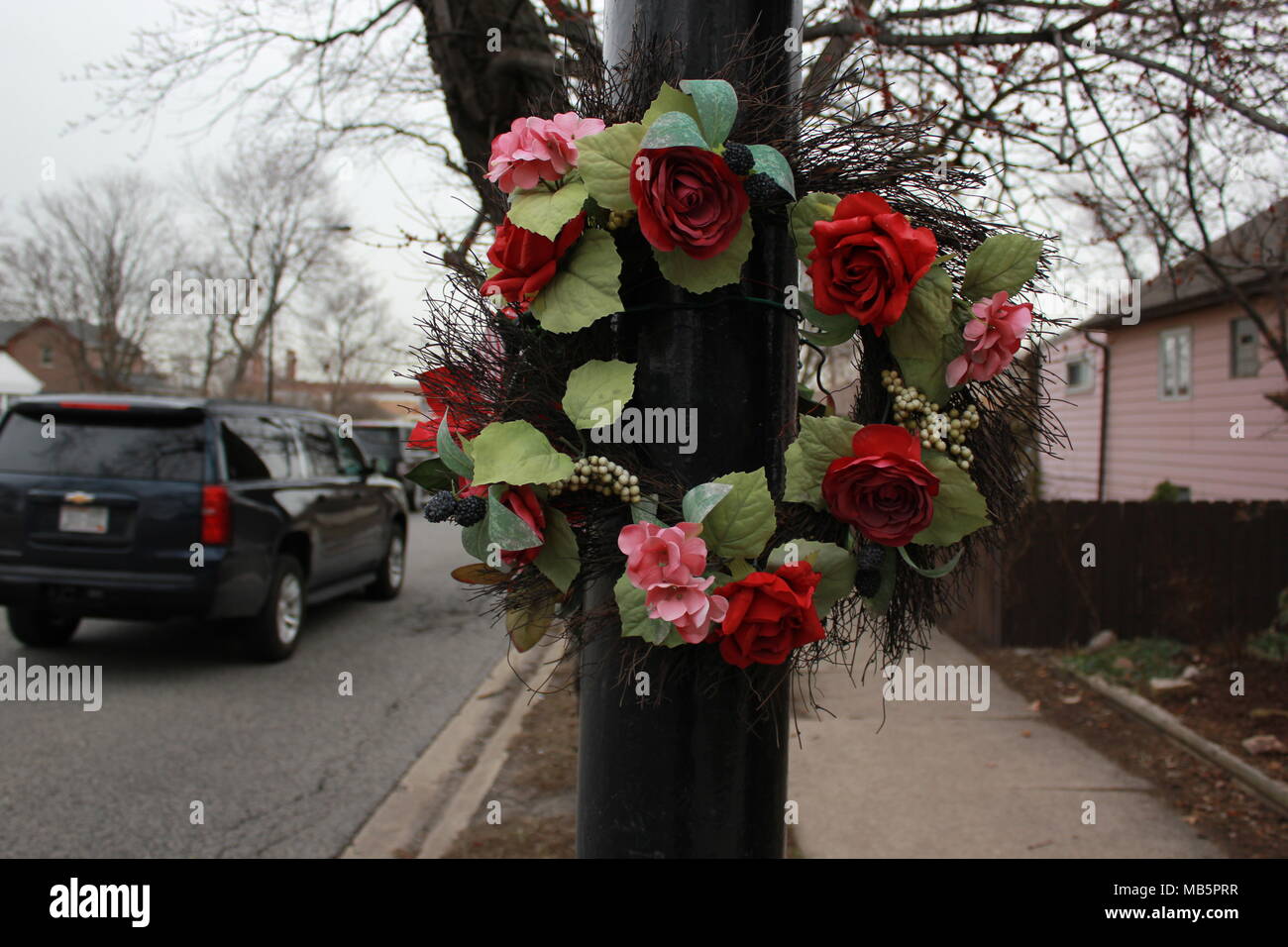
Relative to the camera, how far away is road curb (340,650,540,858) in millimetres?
4414

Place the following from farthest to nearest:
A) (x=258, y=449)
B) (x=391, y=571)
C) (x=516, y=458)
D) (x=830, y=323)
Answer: (x=391, y=571) < (x=258, y=449) < (x=830, y=323) < (x=516, y=458)

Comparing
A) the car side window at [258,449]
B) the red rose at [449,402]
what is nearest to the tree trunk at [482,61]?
the car side window at [258,449]

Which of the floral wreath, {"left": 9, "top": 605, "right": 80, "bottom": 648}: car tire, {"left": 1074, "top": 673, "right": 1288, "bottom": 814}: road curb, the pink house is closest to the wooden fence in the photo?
{"left": 1074, "top": 673, "right": 1288, "bottom": 814}: road curb

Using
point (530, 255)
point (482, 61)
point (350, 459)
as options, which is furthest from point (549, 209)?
point (350, 459)

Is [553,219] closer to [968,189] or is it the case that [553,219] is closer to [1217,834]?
[968,189]

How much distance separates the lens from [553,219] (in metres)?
1.59

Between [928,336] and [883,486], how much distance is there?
0.97 ft

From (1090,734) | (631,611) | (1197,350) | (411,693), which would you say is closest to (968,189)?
(631,611)

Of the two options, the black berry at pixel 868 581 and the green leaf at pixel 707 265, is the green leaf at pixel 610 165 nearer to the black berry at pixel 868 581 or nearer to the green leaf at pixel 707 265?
the green leaf at pixel 707 265

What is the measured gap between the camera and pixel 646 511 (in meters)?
1.63

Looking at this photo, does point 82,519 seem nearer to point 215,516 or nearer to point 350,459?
point 215,516

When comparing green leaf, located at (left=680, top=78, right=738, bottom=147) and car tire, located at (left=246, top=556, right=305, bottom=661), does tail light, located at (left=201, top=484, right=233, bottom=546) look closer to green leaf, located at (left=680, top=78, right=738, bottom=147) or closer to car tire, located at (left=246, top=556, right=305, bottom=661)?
car tire, located at (left=246, top=556, right=305, bottom=661)

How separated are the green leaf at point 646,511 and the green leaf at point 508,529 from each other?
165 mm

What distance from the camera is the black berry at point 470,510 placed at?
1.64m
